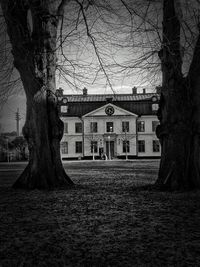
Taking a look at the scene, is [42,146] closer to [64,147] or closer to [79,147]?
[79,147]

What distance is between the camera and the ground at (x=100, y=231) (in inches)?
125

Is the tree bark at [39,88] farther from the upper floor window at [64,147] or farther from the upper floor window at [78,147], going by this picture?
the upper floor window at [64,147]

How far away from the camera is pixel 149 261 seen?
306 cm

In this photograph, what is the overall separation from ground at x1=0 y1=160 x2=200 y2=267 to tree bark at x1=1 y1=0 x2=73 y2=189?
233cm

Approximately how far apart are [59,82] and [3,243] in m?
6.17

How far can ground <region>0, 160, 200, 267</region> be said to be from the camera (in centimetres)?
317

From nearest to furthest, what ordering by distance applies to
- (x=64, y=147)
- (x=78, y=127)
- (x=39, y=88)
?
(x=39, y=88), (x=78, y=127), (x=64, y=147)

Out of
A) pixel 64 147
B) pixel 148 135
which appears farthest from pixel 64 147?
pixel 148 135

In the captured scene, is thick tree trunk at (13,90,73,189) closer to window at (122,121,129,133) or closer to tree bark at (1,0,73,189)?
tree bark at (1,0,73,189)

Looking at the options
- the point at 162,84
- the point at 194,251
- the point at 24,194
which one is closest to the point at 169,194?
the point at 162,84

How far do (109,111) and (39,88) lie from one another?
44340mm

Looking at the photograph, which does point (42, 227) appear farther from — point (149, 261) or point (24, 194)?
point (24, 194)

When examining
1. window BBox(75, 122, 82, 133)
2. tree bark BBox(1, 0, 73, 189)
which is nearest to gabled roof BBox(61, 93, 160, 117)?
window BBox(75, 122, 82, 133)

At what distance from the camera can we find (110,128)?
53875mm
